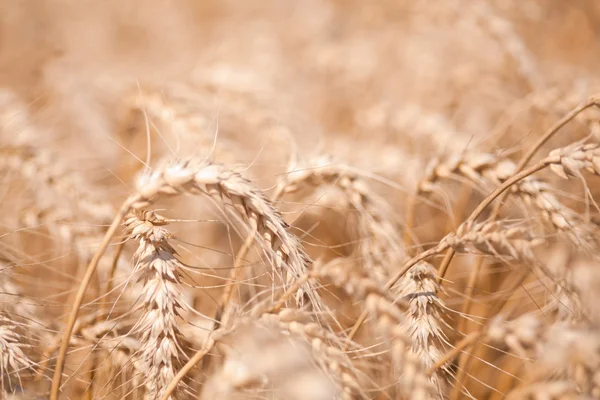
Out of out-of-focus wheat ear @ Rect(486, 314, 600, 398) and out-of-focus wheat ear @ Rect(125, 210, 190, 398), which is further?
out-of-focus wheat ear @ Rect(125, 210, 190, 398)

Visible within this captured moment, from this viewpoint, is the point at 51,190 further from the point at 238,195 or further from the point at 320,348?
the point at 320,348

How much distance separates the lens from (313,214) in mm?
1870

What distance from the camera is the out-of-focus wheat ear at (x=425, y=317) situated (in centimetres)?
90

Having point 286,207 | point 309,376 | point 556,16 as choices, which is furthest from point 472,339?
point 556,16

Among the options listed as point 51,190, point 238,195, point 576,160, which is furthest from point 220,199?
point 51,190

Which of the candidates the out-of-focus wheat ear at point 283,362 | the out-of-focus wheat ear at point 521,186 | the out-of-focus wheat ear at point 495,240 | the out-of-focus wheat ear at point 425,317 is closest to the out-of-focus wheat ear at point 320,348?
the out-of-focus wheat ear at point 283,362

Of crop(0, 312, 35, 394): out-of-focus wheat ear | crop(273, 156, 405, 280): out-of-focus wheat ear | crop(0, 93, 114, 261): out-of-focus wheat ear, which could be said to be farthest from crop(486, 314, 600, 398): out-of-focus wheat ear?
crop(0, 93, 114, 261): out-of-focus wheat ear

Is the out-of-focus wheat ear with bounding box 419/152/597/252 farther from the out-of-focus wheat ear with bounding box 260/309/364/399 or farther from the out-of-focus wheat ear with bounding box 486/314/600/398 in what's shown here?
the out-of-focus wheat ear with bounding box 260/309/364/399

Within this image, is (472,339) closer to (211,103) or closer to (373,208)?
(373,208)

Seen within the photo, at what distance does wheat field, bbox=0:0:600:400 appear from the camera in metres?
0.82

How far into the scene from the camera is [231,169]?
0.90 metres

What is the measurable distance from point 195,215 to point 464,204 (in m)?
1.10

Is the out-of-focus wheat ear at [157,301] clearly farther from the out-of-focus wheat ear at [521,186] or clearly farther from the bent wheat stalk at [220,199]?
the out-of-focus wheat ear at [521,186]

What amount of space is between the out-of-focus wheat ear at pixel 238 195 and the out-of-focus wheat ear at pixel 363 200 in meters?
0.32
